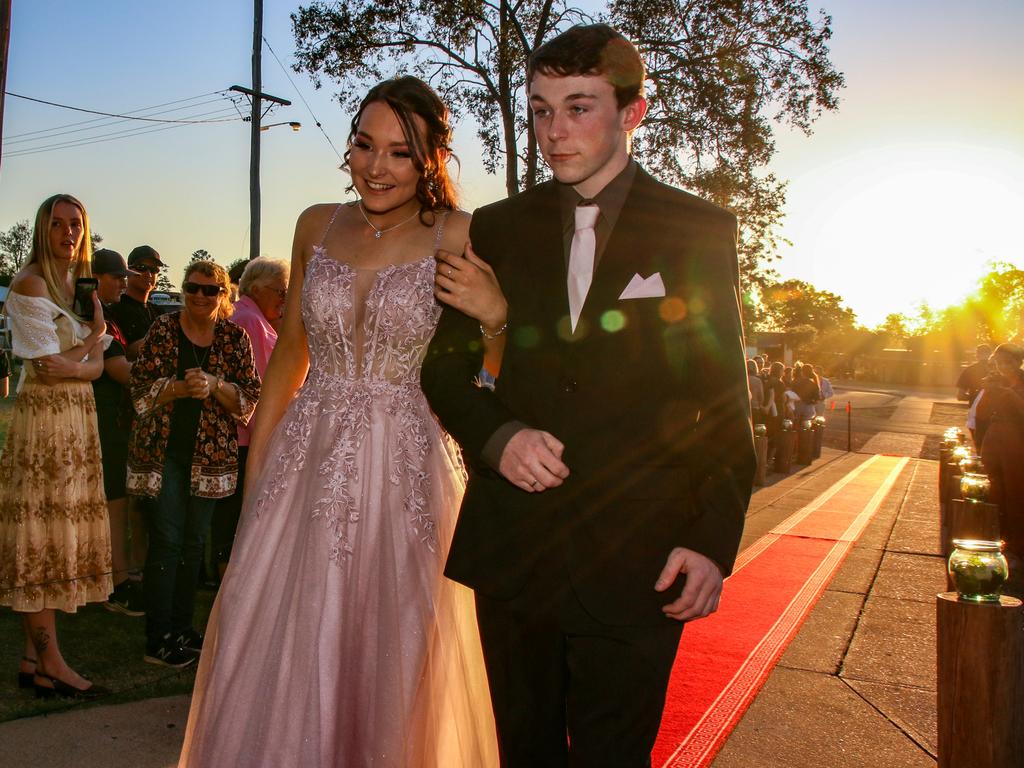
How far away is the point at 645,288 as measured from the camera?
2020mm

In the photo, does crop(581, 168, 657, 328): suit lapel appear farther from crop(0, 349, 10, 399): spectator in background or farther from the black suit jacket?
crop(0, 349, 10, 399): spectator in background

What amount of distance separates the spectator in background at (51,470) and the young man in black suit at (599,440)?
305cm

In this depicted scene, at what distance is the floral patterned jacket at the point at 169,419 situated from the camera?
16.7 ft

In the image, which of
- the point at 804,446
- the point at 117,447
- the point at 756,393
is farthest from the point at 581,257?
the point at 804,446

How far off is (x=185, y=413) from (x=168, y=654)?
1311 mm

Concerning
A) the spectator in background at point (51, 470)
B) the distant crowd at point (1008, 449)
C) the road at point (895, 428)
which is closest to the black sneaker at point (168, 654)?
the spectator in background at point (51, 470)

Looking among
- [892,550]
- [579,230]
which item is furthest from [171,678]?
[892,550]

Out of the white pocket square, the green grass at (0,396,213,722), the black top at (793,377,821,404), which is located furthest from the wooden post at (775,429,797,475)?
the white pocket square

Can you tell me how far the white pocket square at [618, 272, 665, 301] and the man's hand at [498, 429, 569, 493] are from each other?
0.36 metres

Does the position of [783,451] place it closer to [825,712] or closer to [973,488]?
[973,488]

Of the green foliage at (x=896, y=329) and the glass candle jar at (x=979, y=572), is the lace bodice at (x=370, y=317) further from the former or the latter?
the green foliage at (x=896, y=329)

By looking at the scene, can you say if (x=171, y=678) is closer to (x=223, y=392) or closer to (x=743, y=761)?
(x=223, y=392)

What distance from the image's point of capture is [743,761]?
3.94 metres

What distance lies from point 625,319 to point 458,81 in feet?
63.1
